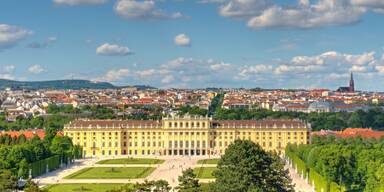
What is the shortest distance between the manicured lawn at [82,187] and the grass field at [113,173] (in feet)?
20.1

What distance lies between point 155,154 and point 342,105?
2920 inches

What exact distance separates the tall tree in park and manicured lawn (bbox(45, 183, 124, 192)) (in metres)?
14.7

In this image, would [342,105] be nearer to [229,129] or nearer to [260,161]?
[229,129]

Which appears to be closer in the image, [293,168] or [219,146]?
[293,168]

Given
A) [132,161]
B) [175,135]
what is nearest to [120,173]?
[132,161]

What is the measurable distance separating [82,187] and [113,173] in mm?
12750

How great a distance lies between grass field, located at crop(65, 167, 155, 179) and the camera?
2437 inches

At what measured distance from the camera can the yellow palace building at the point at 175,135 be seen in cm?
9119

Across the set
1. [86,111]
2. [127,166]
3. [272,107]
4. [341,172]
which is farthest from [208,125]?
[272,107]

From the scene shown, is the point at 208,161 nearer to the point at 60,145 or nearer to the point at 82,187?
the point at 60,145

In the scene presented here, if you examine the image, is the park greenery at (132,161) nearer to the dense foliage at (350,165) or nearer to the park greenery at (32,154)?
the park greenery at (32,154)

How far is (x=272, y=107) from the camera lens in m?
153

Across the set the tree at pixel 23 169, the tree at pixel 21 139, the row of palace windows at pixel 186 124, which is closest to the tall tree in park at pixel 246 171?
the tree at pixel 23 169

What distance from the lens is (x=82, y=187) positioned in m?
52.5
